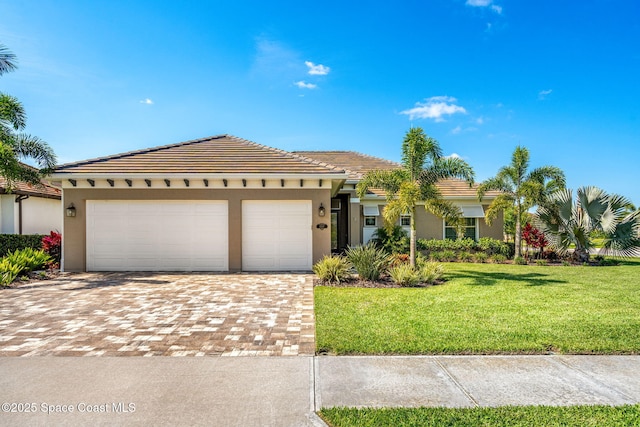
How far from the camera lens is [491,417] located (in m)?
2.92

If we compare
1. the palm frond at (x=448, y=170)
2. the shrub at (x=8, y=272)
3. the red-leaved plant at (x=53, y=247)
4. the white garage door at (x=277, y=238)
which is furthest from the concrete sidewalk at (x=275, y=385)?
the red-leaved plant at (x=53, y=247)

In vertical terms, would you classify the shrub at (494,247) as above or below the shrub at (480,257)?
above

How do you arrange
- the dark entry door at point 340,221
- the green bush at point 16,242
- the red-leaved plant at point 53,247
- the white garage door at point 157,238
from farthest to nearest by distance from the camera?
the dark entry door at point 340,221 → the green bush at point 16,242 → the red-leaved plant at point 53,247 → the white garage door at point 157,238

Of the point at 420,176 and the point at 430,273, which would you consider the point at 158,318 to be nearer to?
the point at 430,273

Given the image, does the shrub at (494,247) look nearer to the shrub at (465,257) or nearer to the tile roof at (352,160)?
the shrub at (465,257)

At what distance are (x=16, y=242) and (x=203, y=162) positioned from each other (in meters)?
9.53

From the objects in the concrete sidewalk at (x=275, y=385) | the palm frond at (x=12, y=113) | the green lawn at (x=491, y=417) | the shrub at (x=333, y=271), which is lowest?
the concrete sidewalk at (x=275, y=385)

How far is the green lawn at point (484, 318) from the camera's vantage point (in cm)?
464

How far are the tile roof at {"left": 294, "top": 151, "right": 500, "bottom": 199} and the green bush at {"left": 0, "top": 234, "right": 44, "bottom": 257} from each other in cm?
1504

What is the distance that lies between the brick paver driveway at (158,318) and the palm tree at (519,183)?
10.5m

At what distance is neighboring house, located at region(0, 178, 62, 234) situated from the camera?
1566 centimetres

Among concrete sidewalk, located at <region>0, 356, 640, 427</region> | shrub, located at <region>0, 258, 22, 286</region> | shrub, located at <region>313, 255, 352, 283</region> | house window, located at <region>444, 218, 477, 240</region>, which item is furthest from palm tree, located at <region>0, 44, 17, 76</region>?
house window, located at <region>444, 218, 477, 240</region>

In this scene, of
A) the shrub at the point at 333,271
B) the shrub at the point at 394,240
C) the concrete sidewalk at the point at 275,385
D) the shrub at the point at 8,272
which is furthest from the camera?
the shrub at the point at 394,240

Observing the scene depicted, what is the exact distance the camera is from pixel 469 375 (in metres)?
3.79
